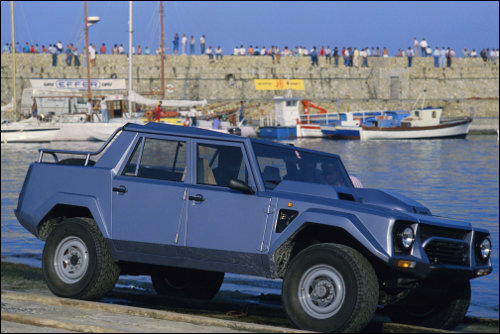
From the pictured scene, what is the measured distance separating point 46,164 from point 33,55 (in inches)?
2751

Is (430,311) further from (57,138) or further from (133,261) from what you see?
(57,138)

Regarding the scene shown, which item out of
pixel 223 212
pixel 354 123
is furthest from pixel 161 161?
pixel 354 123

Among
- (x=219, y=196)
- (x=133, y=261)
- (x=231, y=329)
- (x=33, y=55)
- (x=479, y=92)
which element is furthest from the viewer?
(x=479, y=92)

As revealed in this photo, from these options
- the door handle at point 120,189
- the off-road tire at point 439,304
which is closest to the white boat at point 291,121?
the door handle at point 120,189

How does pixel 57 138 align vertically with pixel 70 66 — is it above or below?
below

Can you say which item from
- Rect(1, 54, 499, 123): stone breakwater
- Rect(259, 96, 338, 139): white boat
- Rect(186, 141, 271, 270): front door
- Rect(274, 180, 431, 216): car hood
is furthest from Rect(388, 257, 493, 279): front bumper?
Rect(1, 54, 499, 123): stone breakwater

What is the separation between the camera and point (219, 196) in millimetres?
7965

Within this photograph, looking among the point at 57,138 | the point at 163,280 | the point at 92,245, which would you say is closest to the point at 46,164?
the point at 92,245

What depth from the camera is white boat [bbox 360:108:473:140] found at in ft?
231

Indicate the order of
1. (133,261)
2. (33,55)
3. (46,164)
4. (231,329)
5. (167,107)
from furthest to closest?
1. (33,55)
2. (167,107)
3. (46,164)
4. (133,261)
5. (231,329)

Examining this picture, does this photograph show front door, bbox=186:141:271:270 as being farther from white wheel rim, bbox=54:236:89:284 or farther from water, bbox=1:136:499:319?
water, bbox=1:136:499:319

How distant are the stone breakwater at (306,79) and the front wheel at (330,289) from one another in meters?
67.7

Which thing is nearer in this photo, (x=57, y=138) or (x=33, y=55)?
(x=57, y=138)

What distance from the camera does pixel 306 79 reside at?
271 ft
